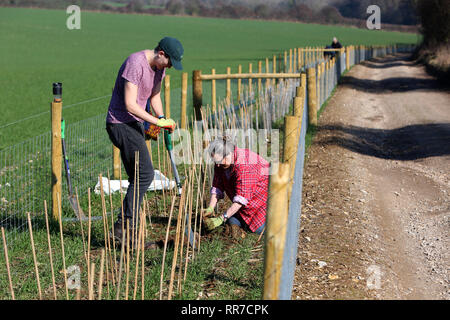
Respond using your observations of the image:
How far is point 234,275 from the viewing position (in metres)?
4.60

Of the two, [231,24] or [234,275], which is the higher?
[231,24]

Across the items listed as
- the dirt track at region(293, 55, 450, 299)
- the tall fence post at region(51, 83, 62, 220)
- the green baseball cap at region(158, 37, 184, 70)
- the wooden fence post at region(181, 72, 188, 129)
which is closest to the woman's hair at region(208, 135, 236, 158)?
the green baseball cap at region(158, 37, 184, 70)

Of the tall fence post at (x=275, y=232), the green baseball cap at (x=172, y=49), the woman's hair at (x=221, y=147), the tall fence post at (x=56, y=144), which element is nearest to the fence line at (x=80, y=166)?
the tall fence post at (x=275, y=232)

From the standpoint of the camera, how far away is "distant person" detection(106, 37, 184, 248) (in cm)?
482

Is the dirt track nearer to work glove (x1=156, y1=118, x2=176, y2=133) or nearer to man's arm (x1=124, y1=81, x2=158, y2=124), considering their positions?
work glove (x1=156, y1=118, x2=176, y2=133)

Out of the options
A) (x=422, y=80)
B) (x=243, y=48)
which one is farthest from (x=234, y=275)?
(x=243, y=48)

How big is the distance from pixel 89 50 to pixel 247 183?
41.1m

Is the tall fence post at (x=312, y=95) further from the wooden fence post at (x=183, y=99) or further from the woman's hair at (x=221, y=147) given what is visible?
the woman's hair at (x=221, y=147)

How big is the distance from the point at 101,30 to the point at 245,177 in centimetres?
6062

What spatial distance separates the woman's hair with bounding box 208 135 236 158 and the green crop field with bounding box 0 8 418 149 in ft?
7.75

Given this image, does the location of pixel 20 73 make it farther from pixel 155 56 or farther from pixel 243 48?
pixel 243 48

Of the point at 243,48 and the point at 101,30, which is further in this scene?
the point at 101,30
